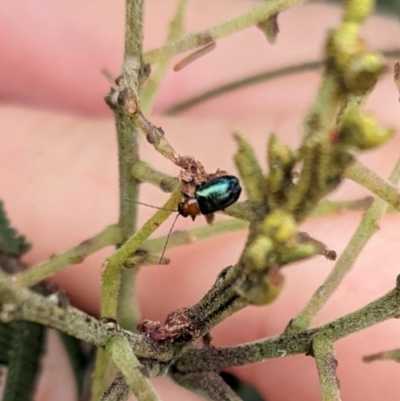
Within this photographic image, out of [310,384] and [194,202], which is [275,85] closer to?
[310,384]

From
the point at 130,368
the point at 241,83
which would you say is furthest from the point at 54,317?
the point at 241,83

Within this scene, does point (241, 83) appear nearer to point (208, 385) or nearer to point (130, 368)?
point (208, 385)

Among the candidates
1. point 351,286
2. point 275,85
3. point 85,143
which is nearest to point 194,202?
point 351,286

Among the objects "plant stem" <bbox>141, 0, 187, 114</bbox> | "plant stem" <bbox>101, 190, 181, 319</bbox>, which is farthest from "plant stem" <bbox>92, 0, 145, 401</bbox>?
"plant stem" <bbox>141, 0, 187, 114</bbox>

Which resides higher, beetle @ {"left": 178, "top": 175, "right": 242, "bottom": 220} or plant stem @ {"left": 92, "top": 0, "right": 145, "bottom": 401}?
plant stem @ {"left": 92, "top": 0, "right": 145, "bottom": 401}

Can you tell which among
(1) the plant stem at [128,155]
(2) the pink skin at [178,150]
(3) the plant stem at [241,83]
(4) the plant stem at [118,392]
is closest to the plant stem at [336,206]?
(2) the pink skin at [178,150]

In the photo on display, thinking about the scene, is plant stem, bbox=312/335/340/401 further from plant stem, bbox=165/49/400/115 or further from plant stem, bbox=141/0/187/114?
plant stem, bbox=165/49/400/115

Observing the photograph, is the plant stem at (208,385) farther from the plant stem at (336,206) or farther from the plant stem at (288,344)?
the plant stem at (336,206)
